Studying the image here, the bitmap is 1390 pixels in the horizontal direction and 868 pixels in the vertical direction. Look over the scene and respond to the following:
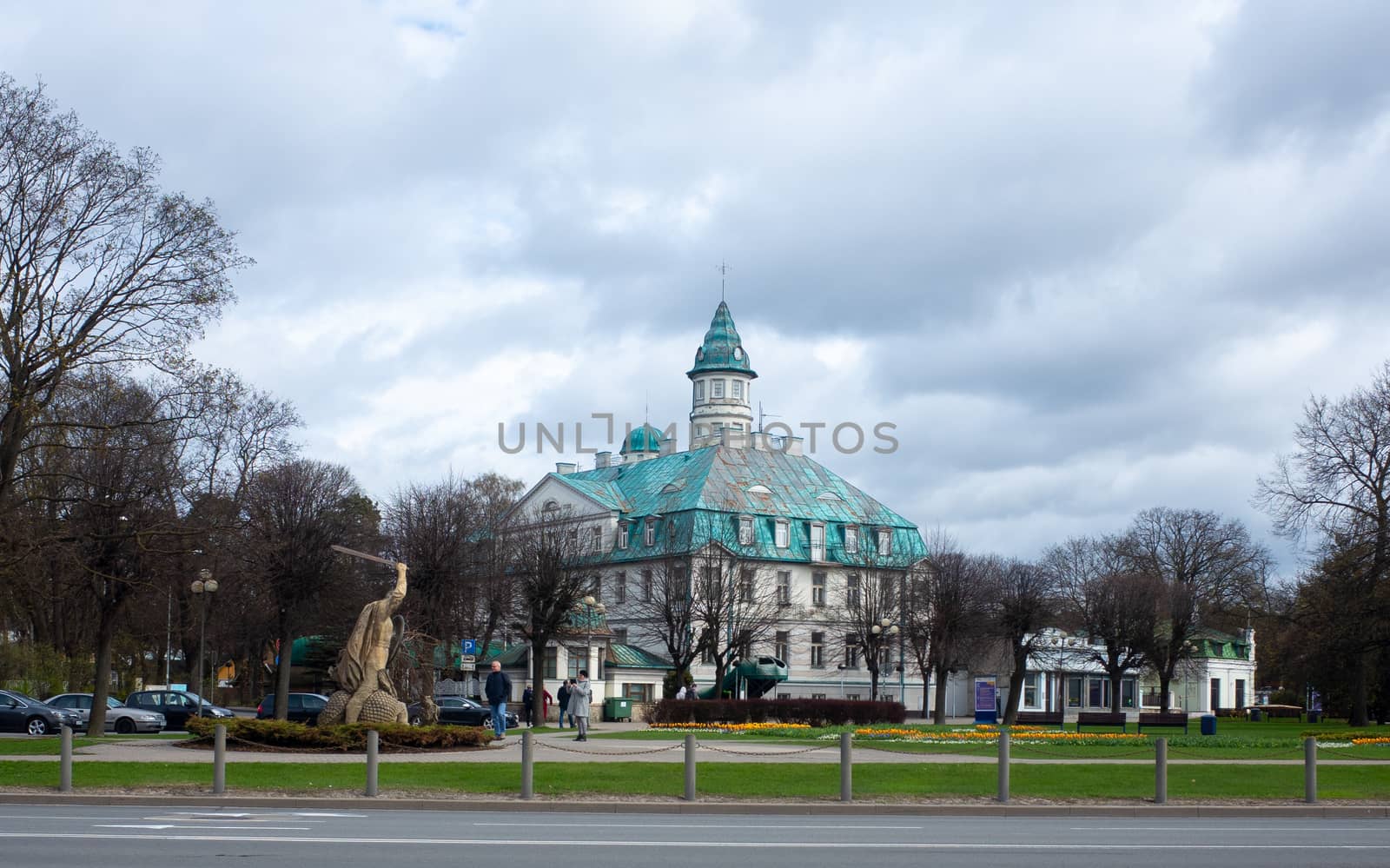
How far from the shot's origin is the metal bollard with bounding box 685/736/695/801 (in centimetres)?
2064

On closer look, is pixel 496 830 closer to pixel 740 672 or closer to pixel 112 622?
pixel 112 622

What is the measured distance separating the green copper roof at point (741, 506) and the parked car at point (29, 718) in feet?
129

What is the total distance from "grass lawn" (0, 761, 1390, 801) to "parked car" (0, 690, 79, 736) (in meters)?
17.9

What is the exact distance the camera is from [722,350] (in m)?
110

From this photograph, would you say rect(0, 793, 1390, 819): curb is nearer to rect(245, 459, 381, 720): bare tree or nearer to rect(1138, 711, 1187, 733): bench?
rect(245, 459, 381, 720): bare tree

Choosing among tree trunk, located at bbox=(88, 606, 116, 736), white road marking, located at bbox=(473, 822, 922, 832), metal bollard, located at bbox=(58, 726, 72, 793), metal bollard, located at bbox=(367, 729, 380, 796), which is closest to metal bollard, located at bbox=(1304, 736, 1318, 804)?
white road marking, located at bbox=(473, 822, 922, 832)

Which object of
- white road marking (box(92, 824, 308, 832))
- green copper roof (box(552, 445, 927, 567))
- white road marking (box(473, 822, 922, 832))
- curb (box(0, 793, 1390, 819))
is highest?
green copper roof (box(552, 445, 927, 567))

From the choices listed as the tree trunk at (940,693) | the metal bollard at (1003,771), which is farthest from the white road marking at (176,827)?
the tree trunk at (940,693)

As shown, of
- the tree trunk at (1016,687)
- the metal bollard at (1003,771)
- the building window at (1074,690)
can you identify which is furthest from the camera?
the building window at (1074,690)

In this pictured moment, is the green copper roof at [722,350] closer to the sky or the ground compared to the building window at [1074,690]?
closer to the sky

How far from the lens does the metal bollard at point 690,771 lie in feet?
67.7

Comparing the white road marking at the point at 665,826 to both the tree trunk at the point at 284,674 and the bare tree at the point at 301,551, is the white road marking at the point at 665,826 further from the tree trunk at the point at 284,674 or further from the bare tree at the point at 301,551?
the bare tree at the point at 301,551

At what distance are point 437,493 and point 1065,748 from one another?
3991cm

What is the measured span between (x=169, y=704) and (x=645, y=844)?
118 feet
